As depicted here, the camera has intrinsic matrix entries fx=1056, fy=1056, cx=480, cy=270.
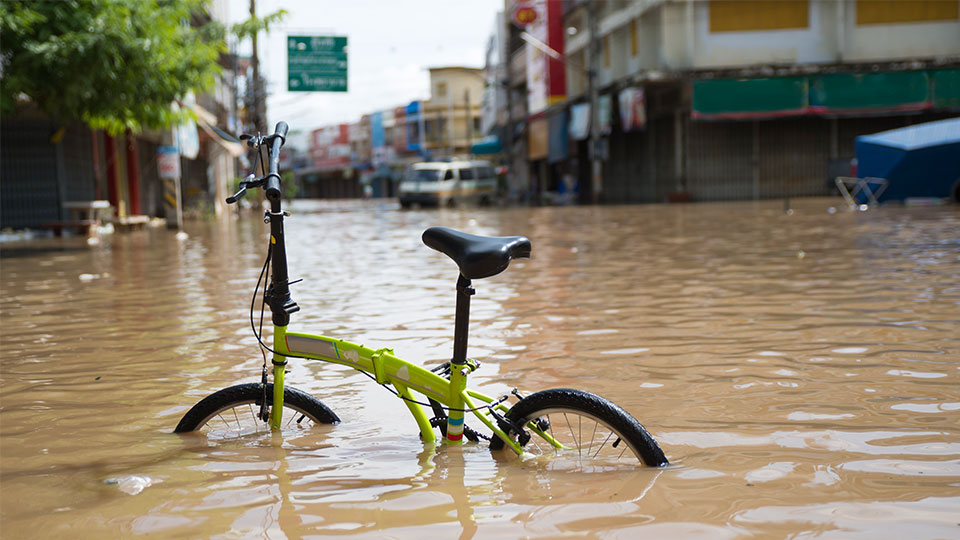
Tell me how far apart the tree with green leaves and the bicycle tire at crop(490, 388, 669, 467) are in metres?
12.2

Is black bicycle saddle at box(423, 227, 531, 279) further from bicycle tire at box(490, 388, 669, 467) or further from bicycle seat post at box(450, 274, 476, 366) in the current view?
bicycle tire at box(490, 388, 669, 467)

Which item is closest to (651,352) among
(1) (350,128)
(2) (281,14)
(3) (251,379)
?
(3) (251,379)

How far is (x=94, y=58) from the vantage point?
560 inches

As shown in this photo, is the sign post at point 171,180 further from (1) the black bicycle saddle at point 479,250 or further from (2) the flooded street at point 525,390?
(1) the black bicycle saddle at point 479,250

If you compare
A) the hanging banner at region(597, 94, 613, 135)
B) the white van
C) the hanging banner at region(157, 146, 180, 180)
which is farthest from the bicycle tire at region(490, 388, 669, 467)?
the white van

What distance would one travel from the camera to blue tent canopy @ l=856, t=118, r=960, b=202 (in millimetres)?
22516

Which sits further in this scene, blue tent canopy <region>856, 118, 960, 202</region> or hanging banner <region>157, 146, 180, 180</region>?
hanging banner <region>157, 146, 180, 180</region>

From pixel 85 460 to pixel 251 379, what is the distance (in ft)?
4.94

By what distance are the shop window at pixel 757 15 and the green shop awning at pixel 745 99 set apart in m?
1.84

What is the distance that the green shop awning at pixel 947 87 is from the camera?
101 ft

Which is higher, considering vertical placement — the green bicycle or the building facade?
the building facade

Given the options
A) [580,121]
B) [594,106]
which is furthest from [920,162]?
[580,121]

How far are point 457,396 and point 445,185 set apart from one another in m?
36.2

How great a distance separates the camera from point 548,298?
8.30 metres
